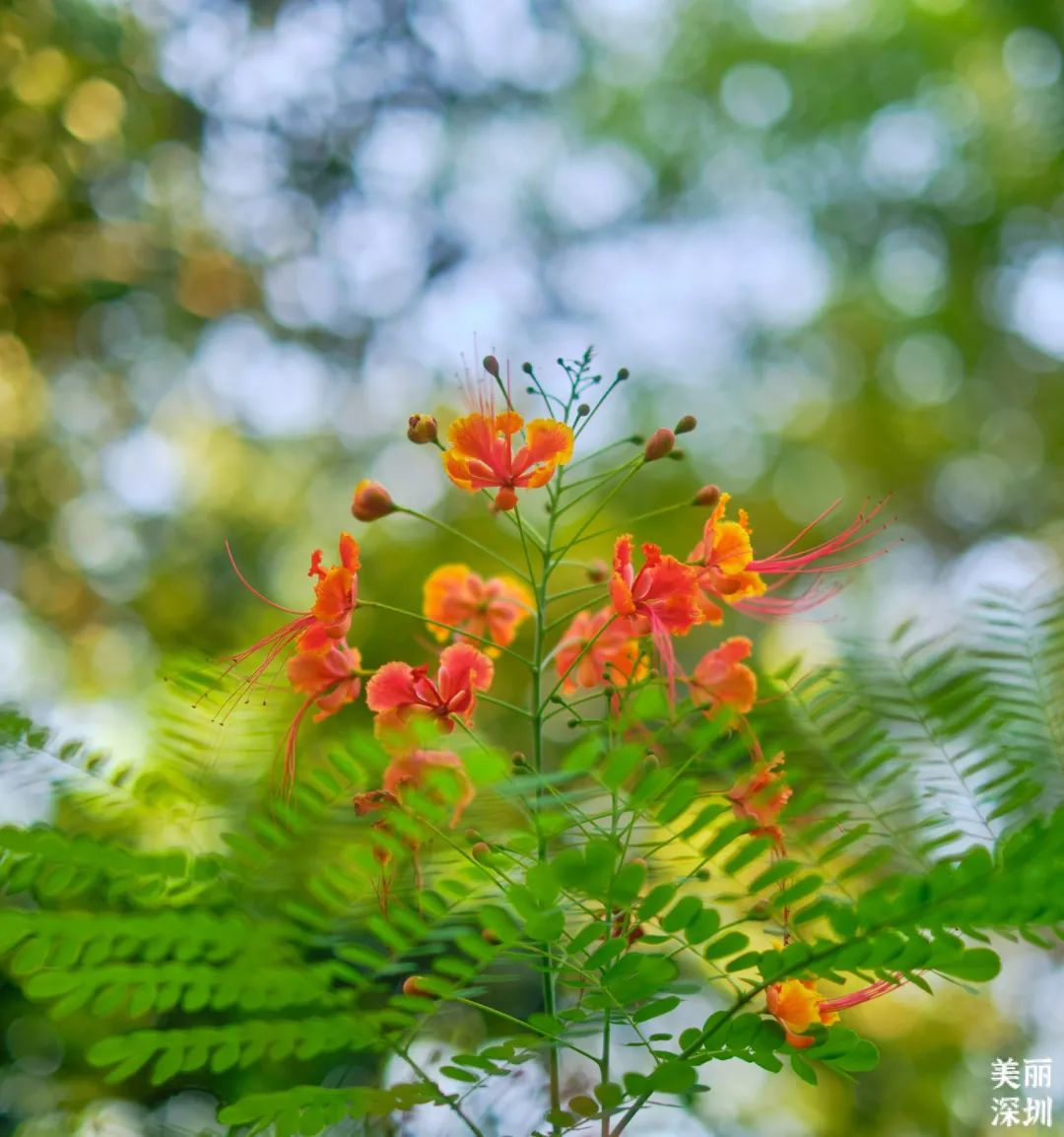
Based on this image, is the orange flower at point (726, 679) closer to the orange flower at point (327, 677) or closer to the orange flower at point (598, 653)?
the orange flower at point (598, 653)

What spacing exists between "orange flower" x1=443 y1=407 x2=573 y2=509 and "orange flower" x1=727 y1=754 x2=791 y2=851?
230 mm

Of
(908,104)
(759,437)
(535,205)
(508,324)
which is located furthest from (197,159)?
(908,104)

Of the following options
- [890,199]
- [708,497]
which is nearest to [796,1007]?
[708,497]

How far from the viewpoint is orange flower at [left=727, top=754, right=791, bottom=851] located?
1.92 ft

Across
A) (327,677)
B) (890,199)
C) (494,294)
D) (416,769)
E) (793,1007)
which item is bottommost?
(793,1007)

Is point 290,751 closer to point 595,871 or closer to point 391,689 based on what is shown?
point 391,689

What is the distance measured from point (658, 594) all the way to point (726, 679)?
8cm

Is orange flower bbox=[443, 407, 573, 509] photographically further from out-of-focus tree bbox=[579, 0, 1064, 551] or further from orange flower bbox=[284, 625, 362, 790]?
out-of-focus tree bbox=[579, 0, 1064, 551]

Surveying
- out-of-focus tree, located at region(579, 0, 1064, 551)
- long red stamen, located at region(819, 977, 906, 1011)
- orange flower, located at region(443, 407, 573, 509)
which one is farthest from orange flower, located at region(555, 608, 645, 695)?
out-of-focus tree, located at region(579, 0, 1064, 551)

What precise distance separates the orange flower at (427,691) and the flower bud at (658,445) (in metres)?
0.18

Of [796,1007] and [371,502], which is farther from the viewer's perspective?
[371,502]

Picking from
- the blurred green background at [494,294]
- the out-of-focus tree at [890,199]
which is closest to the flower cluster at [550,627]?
the blurred green background at [494,294]

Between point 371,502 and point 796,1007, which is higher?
point 371,502

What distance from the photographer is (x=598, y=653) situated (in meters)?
0.78
